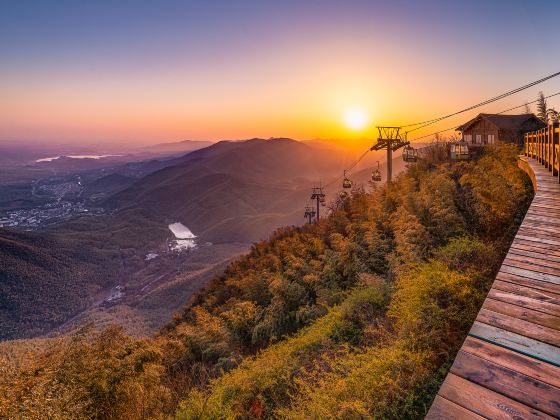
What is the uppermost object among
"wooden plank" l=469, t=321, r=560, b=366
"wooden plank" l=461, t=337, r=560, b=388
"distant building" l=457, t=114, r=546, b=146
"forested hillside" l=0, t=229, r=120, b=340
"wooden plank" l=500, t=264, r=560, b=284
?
"distant building" l=457, t=114, r=546, b=146

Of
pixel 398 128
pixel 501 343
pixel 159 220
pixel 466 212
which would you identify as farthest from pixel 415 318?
pixel 159 220

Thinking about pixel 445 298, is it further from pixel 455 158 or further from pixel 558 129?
pixel 455 158

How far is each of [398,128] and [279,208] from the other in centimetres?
14169

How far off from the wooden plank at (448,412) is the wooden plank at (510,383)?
10.4 inches

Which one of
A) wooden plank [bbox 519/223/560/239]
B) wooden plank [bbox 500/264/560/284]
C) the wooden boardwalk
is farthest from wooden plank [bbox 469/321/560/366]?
wooden plank [bbox 519/223/560/239]

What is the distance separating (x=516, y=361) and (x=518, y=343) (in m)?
0.24

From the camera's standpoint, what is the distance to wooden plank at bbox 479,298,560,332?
2.60 metres

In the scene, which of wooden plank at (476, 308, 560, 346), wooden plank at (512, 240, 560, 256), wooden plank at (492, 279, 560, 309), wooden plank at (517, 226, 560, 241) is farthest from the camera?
wooden plank at (517, 226, 560, 241)

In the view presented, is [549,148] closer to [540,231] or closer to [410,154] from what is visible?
[540,231]

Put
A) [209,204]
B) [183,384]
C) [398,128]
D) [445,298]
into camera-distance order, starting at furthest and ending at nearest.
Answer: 1. [209,204]
2. [398,128]
3. [183,384]
4. [445,298]

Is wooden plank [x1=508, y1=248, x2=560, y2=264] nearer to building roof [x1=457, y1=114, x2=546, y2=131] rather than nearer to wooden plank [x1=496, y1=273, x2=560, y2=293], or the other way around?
wooden plank [x1=496, y1=273, x2=560, y2=293]

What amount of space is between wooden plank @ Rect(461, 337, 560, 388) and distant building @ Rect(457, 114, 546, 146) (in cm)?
4086

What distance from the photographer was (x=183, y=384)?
31.9 ft

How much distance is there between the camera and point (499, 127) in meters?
37.8
